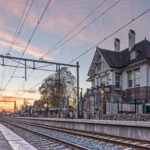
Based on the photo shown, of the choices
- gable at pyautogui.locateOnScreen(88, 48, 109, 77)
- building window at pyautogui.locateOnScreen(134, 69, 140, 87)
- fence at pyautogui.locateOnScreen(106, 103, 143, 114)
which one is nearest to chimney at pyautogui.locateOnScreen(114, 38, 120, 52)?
gable at pyautogui.locateOnScreen(88, 48, 109, 77)

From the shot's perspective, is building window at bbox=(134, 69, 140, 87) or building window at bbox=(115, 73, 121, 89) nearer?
building window at bbox=(134, 69, 140, 87)

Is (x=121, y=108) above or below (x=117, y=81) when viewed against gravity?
below

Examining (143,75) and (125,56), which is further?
(125,56)

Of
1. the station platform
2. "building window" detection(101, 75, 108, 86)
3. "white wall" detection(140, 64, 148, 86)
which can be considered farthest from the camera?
"building window" detection(101, 75, 108, 86)

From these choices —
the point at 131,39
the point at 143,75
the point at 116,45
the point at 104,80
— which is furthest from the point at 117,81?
the point at 116,45

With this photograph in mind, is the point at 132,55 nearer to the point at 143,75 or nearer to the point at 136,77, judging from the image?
the point at 136,77

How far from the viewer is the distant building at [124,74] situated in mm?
28344

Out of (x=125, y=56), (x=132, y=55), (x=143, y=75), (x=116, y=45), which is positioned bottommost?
(x=143, y=75)

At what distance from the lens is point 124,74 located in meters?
32.7

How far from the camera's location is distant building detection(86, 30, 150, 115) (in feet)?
93.0

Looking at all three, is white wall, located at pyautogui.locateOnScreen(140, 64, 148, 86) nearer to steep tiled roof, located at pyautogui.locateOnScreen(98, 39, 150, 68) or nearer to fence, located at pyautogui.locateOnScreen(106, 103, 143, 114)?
steep tiled roof, located at pyautogui.locateOnScreen(98, 39, 150, 68)

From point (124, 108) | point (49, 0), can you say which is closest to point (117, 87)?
point (124, 108)

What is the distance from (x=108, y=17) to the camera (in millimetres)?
17391

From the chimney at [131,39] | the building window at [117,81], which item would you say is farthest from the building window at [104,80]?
the chimney at [131,39]
